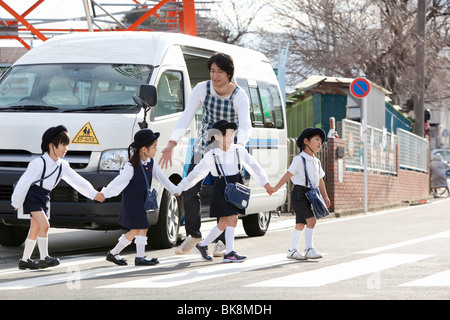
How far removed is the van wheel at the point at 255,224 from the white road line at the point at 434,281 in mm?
5316

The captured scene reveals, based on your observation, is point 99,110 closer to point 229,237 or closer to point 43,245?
point 43,245

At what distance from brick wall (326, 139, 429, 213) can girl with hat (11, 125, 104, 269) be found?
11603 mm

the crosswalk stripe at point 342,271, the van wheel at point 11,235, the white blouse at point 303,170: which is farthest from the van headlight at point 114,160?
the crosswalk stripe at point 342,271

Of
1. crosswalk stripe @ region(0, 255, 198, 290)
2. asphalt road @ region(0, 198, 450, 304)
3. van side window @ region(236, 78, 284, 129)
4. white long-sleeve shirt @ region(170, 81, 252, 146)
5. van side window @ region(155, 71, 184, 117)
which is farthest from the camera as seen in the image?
van side window @ region(236, 78, 284, 129)

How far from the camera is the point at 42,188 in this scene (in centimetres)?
888

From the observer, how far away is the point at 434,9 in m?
41.9

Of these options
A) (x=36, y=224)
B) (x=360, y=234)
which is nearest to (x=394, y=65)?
(x=360, y=234)

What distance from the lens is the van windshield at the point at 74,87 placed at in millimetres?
10461

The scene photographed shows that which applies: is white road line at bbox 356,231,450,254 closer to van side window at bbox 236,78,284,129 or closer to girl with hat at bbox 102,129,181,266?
van side window at bbox 236,78,284,129

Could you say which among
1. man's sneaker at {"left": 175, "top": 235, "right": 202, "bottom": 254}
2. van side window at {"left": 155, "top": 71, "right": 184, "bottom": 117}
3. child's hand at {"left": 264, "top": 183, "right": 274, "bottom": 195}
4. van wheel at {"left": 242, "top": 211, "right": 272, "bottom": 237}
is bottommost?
man's sneaker at {"left": 175, "top": 235, "right": 202, "bottom": 254}

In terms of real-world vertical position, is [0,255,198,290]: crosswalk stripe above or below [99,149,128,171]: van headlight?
below

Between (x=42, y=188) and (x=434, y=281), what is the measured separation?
3759mm

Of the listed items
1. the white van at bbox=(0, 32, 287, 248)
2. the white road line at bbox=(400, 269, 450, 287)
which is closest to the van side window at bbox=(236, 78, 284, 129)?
the white van at bbox=(0, 32, 287, 248)

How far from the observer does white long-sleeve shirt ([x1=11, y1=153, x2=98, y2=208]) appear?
878 centimetres
